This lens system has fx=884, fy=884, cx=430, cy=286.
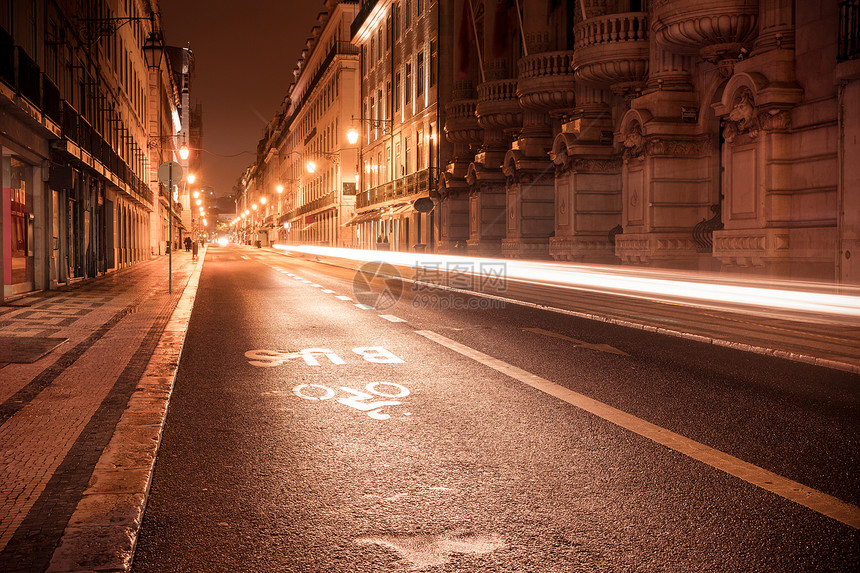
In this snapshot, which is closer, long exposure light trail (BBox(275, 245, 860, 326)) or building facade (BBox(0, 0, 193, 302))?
long exposure light trail (BBox(275, 245, 860, 326))

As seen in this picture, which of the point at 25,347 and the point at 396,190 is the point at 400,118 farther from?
the point at 25,347

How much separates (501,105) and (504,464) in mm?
32775

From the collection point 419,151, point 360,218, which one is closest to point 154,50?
point 419,151

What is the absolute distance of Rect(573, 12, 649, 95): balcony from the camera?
25281 millimetres

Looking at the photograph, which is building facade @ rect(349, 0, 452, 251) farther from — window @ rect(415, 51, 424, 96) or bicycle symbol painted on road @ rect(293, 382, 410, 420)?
bicycle symbol painted on road @ rect(293, 382, 410, 420)

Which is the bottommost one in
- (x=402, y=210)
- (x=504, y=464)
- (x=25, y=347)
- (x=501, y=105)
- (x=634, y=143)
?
(x=504, y=464)

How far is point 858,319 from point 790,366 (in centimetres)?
516

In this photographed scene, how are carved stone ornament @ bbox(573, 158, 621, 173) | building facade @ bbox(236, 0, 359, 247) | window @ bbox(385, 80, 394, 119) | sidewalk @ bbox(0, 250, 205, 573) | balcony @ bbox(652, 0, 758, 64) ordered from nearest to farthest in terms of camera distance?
sidewalk @ bbox(0, 250, 205, 573)
balcony @ bbox(652, 0, 758, 64)
carved stone ornament @ bbox(573, 158, 621, 173)
window @ bbox(385, 80, 394, 119)
building facade @ bbox(236, 0, 359, 247)

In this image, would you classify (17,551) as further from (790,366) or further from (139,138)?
(139,138)

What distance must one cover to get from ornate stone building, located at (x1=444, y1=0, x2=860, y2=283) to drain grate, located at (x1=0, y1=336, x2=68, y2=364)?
13.3m

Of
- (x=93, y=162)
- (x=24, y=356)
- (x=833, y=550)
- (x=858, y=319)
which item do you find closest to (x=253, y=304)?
(x=24, y=356)

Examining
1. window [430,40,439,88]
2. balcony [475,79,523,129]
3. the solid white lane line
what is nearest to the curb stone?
the solid white lane line

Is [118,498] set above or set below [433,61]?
below

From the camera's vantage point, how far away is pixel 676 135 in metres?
23.6
